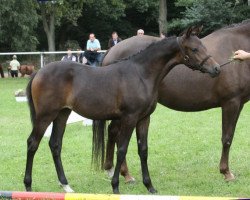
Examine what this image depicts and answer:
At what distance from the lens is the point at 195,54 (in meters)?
5.83

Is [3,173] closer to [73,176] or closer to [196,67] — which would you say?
[73,176]

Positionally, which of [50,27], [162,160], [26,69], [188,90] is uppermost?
[188,90]

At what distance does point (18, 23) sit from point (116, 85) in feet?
96.5

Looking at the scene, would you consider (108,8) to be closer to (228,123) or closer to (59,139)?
(228,123)

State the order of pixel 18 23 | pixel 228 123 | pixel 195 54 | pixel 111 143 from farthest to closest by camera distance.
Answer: pixel 18 23 → pixel 111 143 → pixel 228 123 → pixel 195 54

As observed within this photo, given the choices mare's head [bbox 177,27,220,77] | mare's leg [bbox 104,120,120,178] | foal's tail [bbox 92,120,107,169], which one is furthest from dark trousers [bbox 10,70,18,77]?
mare's head [bbox 177,27,220,77]

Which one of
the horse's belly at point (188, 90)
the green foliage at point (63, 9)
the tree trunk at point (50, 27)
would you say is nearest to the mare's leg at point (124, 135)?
the horse's belly at point (188, 90)

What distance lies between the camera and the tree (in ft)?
123

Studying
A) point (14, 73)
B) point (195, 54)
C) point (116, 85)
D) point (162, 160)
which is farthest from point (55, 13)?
point (195, 54)

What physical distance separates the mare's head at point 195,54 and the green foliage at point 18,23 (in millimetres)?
28562

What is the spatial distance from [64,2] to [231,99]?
107 feet

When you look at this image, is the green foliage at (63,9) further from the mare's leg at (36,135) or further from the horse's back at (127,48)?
the mare's leg at (36,135)

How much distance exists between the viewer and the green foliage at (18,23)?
33594 millimetres

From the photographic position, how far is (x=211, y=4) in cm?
2581
